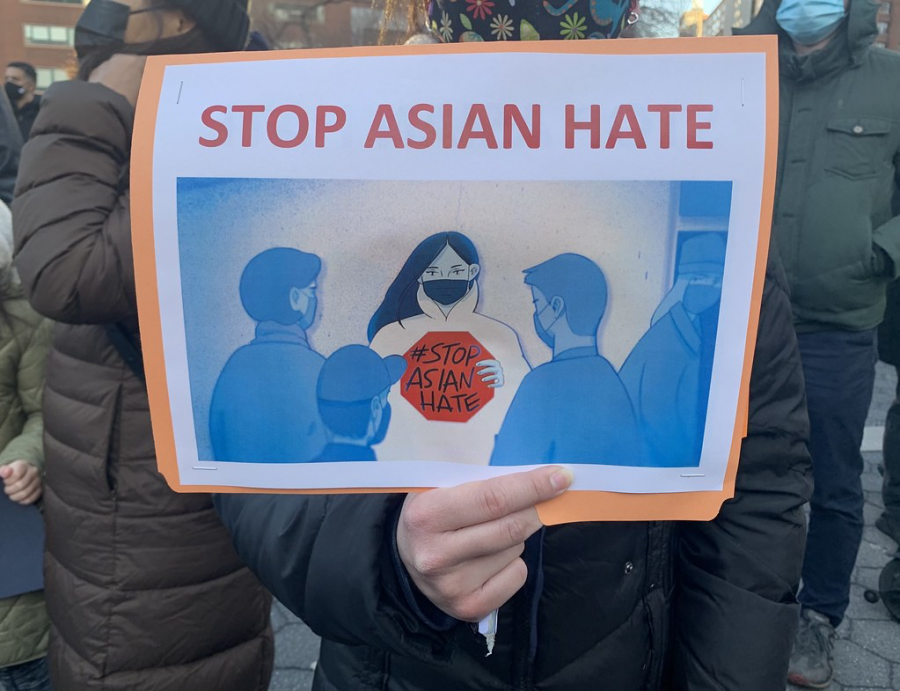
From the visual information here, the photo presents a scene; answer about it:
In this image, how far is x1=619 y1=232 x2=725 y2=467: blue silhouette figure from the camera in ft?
1.79

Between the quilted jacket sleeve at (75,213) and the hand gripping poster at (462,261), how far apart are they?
47 centimetres

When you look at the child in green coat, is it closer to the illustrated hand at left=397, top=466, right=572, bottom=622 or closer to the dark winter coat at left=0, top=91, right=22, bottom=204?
the dark winter coat at left=0, top=91, right=22, bottom=204

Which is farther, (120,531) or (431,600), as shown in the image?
(120,531)

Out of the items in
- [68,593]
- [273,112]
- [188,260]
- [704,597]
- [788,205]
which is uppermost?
[273,112]

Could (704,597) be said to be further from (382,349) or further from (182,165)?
(182,165)

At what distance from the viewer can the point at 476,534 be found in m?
0.54

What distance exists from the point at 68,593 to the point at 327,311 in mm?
994

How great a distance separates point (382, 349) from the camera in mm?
567

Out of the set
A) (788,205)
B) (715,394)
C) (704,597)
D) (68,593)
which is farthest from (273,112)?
(788,205)

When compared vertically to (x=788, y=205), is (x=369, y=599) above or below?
below

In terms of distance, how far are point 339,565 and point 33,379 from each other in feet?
3.51

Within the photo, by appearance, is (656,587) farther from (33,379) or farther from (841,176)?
(841,176)

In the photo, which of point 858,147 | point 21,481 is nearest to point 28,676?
point 21,481

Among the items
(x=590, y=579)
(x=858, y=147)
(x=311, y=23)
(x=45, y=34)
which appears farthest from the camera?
(x=45, y=34)
